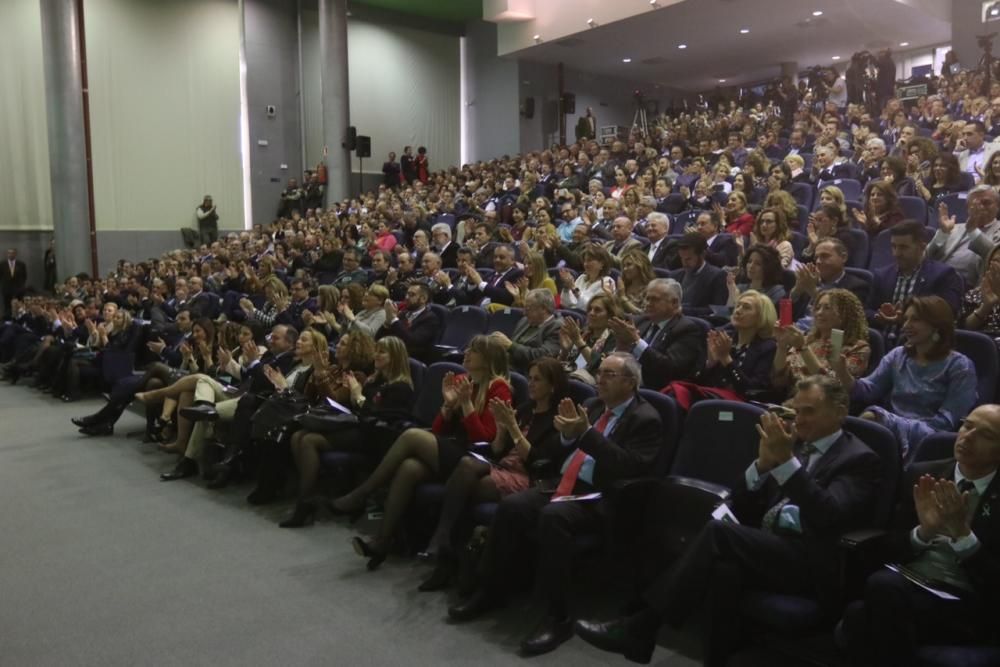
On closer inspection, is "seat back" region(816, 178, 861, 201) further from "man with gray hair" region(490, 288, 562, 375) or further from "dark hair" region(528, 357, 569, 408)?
"dark hair" region(528, 357, 569, 408)

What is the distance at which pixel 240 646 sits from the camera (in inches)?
95.8

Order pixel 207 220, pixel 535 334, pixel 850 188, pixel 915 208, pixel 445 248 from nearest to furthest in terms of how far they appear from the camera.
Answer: pixel 535 334 → pixel 915 208 → pixel 850 188 → pixel 445 248 → pixel 207 220

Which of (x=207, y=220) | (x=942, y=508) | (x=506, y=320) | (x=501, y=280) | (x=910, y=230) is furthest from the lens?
(x=207, y=220)

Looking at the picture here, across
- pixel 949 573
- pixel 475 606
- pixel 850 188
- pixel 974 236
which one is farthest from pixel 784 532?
pixel 850 188

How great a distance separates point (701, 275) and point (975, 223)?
1.28 meters

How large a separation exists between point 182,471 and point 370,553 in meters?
1.91

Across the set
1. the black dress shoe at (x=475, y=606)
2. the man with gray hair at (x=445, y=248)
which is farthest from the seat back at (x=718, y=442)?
the man with gray hair at (x=445, y=248)

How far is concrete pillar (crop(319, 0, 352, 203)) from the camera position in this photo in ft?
43.4

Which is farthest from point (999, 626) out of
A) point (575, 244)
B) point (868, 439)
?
point (575, 244)

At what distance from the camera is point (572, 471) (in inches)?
105

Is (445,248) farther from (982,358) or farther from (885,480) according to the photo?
(885,480)

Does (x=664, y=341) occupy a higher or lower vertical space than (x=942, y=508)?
higher

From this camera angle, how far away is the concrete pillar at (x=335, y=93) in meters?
13.2

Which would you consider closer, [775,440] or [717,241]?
[775,440]
